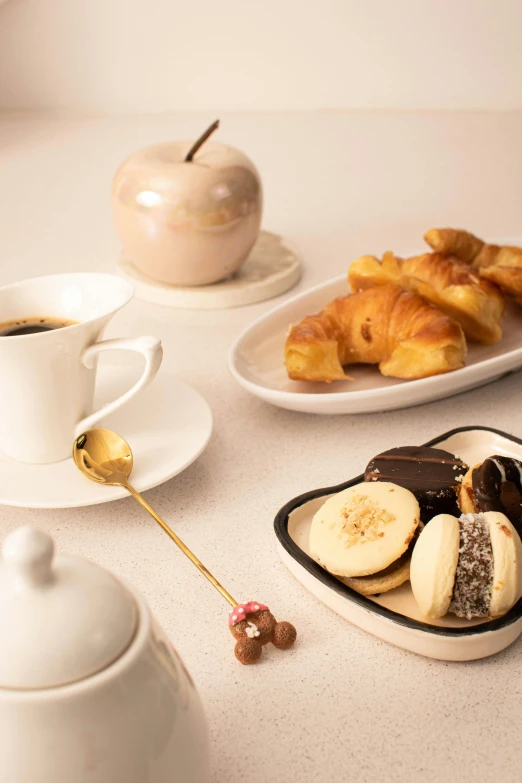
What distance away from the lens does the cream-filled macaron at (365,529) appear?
57cm

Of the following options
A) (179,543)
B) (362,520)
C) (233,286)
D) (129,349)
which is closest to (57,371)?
(129,349)

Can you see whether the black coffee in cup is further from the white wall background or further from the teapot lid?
the white wall background

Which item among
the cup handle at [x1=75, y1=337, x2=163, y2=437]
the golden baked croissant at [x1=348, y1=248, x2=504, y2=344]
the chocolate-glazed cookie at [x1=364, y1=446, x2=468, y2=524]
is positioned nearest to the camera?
the chocolate-glazed cookie at [x1=364, y1=446, x2=468, y2=524]

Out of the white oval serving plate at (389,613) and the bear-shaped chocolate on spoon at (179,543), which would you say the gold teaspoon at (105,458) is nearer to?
the bear-shaped chocolate on spoon at (179,543)

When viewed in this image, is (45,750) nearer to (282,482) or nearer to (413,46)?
(282,482)

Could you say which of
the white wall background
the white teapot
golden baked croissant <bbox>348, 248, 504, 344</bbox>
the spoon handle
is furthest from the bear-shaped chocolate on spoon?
the white wall background

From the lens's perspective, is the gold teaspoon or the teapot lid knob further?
the gold teaspoon

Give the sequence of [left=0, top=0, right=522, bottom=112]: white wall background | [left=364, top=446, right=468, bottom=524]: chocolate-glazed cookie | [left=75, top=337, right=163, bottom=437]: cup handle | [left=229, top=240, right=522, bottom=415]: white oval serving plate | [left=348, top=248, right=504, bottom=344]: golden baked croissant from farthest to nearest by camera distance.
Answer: [left=0, top=0, right=522, bottom=112]: white wall background, [left=348, top=248, right=504, bottom=344]: golden baked croissant, [left=229, top=240, right=522, bottom=415]: white oval serving plate, [left=75, top=337, right=163, bottom=437]: cup handle, [left=364, top=446, right=468, bottom=524]: chocolate-glazed cookie

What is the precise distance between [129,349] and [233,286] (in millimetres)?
497

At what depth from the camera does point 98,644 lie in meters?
0.33

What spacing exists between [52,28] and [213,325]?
179cm

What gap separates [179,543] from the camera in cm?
64

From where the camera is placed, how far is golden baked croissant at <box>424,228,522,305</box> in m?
1.00

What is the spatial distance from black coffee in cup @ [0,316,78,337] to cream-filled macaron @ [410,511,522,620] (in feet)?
1.42
